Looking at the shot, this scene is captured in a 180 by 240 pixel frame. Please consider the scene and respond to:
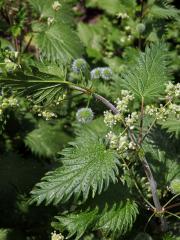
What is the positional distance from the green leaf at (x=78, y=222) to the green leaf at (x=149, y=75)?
0.61 metres

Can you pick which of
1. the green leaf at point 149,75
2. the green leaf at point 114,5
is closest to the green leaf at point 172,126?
the green leaf at point 149,75

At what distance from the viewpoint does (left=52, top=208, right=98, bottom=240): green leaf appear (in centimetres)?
209

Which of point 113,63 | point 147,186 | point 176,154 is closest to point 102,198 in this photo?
point 147,186

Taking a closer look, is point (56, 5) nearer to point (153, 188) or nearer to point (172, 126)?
point (172, 126)

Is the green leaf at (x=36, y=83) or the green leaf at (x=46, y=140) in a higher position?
the green leaf at (x=36, y=83)

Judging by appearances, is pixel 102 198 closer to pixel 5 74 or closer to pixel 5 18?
pixel 5 74

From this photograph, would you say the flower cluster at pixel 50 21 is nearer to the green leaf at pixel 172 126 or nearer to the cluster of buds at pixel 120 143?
the green leaf at pixel 172 126

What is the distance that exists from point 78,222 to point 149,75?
0.79 m

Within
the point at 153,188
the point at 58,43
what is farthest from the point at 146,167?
the point at 58,43

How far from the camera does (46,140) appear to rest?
351 centimetres

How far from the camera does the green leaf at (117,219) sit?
2072mm

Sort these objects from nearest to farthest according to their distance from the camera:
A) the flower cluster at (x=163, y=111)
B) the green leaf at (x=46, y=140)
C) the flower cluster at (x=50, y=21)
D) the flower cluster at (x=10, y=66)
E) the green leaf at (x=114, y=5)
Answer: the flower cluster at (x=10, y=66) → the flower cluster at (x=163, y=111) → the flower cluster at (x=50, y=21) → the green leaf at (x=46, y=140) → the green leaf at (x=114, y=5)

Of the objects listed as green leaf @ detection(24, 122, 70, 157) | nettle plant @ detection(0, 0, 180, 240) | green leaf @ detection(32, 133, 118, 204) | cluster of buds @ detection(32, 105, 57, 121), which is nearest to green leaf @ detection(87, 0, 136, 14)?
nettle plant @ detection(0, 0, 180, 240)

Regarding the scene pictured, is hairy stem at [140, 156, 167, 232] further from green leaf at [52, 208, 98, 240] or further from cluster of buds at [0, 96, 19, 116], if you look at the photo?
cluster of buds at [0, 96, 19, 116]
